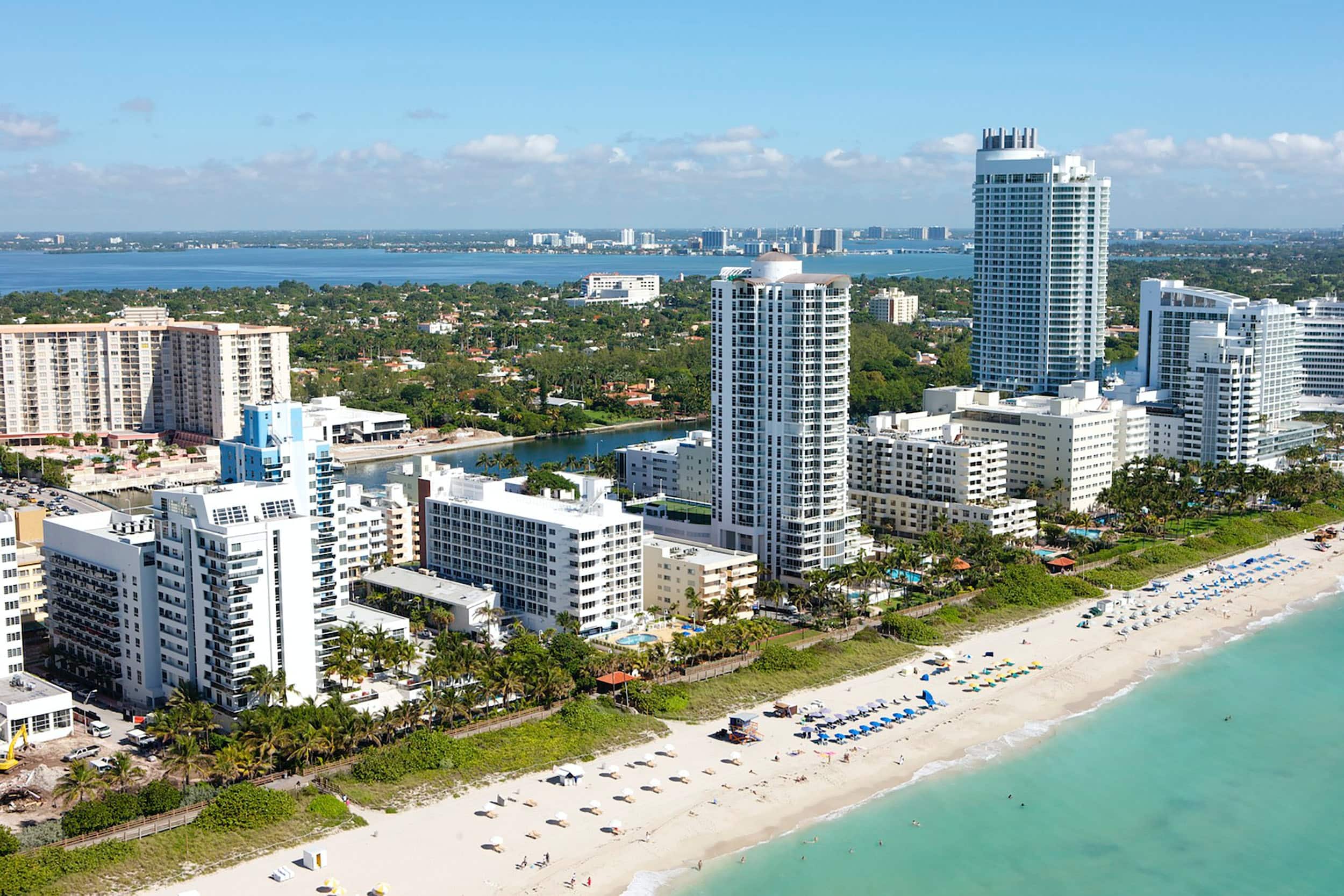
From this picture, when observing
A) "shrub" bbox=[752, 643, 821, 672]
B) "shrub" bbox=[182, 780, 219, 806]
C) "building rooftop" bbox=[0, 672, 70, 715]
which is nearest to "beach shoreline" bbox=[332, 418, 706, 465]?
"building rooftop" bbox=[0, 672, 70, 715]

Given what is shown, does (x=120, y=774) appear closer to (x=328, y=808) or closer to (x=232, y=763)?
Answer: (x=232, y=763)

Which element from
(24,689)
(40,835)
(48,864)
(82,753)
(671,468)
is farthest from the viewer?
(671,468)

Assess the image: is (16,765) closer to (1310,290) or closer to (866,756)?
(866,756)

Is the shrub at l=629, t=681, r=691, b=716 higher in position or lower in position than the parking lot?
lower

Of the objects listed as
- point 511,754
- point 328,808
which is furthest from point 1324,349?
point 328,808

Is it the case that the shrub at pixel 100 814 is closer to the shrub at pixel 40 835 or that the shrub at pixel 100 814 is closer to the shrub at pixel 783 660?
the shrub at pixel 40 835

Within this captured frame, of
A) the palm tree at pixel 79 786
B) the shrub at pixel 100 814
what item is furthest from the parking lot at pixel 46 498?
the shrub at pixel 100 814

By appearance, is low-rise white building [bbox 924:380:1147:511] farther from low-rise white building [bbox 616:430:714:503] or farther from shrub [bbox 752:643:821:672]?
shrub [bbox 752:643:821:672]
